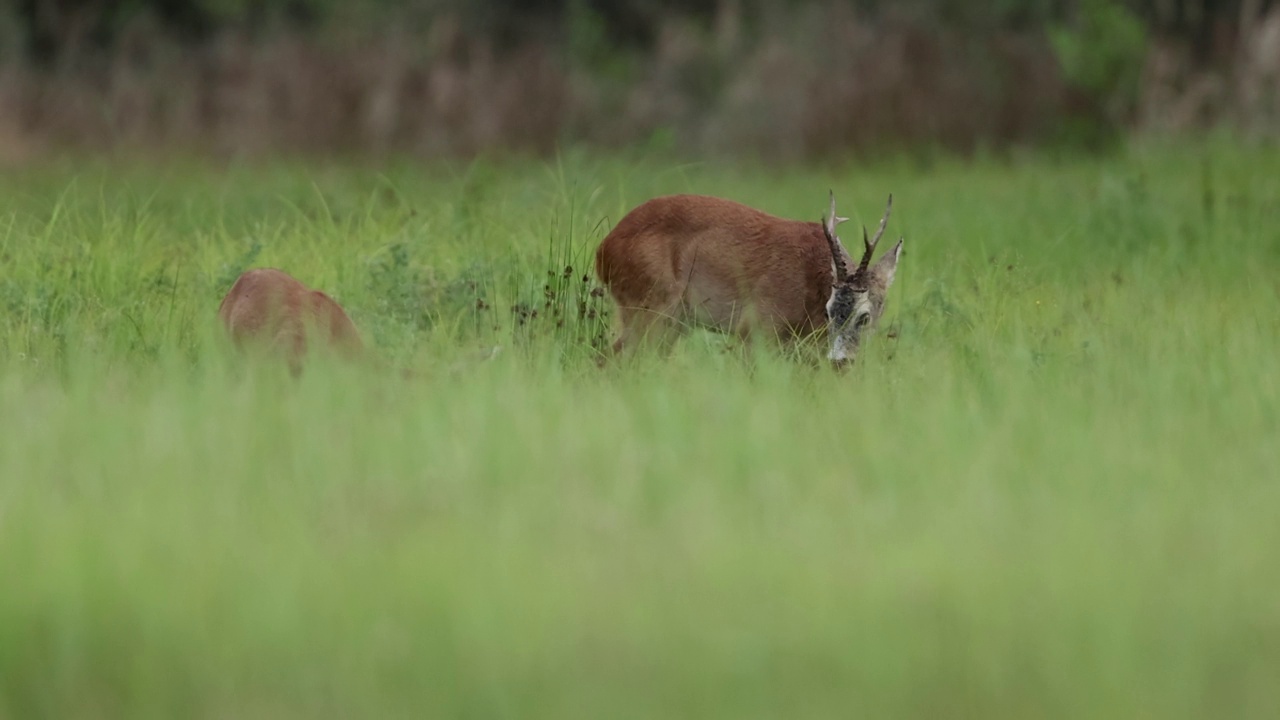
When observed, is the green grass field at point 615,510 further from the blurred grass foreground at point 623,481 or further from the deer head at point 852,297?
the deer head at point 852,297

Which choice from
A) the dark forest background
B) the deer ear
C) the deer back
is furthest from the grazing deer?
the dark forest background

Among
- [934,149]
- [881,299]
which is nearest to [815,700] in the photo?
[881,299]

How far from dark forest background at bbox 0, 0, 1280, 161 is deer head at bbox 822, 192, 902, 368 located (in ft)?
25.2

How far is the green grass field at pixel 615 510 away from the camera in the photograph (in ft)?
11.2

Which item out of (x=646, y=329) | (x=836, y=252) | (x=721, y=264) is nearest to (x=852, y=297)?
(x=836, y=252)

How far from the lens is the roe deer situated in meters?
6.21

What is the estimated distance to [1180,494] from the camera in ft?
14.8

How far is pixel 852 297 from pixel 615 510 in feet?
8.01

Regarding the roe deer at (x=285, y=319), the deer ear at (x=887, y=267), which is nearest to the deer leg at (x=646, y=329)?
the deer ear at (x=887, y=267)

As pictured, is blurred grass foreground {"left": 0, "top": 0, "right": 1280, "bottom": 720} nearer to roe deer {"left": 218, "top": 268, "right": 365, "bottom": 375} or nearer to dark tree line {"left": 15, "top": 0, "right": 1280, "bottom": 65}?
roe deer {"left": 218, "top": 268, "right": 365, "bottom": 375}

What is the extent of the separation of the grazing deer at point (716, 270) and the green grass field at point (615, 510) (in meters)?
0.20

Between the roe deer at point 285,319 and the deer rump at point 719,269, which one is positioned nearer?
the roe deer at point 285,319

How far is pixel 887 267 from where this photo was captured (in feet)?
21.7

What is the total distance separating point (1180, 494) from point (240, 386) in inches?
111
